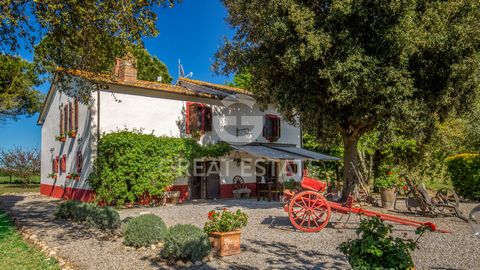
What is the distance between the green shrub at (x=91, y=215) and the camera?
10.2 m

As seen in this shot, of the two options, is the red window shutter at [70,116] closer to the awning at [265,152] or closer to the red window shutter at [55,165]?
the red window shutter at [55,165]

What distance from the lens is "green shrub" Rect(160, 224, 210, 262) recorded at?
6.84 metres

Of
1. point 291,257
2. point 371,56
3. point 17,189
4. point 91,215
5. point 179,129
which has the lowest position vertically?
point 291,257

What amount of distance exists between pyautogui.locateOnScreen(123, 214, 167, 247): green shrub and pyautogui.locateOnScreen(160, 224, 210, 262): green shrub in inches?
38.1

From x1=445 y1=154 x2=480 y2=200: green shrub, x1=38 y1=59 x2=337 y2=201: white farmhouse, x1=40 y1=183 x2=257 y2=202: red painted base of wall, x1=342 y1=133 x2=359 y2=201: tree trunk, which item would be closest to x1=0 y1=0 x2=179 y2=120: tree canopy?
x1=38 y1=59 x2=337 y2=201: white farmhouse

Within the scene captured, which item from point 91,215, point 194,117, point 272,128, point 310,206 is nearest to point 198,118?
point 194,117

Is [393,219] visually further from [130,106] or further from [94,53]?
[130,106]

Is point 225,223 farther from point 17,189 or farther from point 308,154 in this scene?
point 17,189

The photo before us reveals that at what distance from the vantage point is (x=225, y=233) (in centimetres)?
751

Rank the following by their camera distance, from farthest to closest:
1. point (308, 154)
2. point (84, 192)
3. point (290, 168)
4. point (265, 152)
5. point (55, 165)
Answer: point (290, 168)
point (55, 165)
point (308, 154)
point (265, 152)
point (84, 192)

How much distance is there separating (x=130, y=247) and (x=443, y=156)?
2357 cm

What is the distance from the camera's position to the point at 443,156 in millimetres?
25000

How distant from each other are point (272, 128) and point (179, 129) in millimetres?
6707

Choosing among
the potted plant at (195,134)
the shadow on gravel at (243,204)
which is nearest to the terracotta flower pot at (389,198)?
the shadow on gravel at (243,204)
